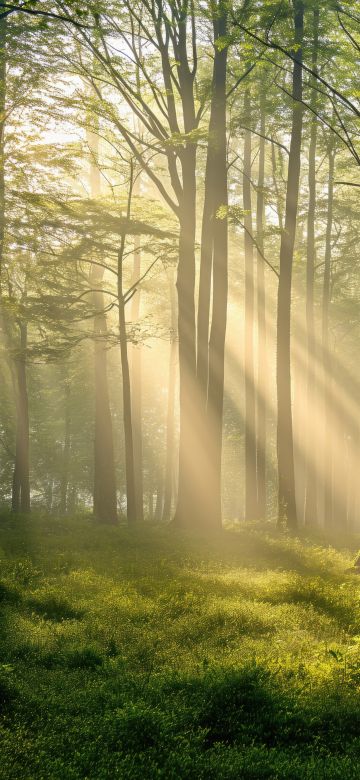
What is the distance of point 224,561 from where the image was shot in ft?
40.4

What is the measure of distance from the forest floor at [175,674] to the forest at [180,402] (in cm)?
2

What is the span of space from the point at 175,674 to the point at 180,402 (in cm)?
1187

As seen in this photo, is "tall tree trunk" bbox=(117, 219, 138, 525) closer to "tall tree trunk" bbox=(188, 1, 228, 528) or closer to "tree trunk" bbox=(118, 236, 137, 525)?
"tree trunk" bbox=(118, 236, 137, 525)

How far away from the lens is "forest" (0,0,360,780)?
4.91 m

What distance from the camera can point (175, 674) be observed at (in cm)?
552

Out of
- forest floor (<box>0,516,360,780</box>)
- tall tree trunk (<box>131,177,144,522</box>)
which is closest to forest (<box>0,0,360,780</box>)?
forest floor (<box>0,516,360,780</box>)

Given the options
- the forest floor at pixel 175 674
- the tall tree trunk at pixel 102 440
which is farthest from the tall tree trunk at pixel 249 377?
the forest floor at pixel 175 674

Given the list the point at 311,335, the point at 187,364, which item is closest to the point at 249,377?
the point at 311,335

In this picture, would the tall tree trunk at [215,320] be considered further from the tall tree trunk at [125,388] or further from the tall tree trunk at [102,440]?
the tall tree trunk at [102,440]

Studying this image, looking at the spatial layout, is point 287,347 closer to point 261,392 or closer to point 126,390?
point 126,390

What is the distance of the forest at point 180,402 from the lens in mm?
4906

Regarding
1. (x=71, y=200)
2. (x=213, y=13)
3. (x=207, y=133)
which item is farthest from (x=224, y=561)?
(x=213, y=13)

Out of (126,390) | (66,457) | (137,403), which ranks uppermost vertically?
(137,403)

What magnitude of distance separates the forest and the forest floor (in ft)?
0.08
